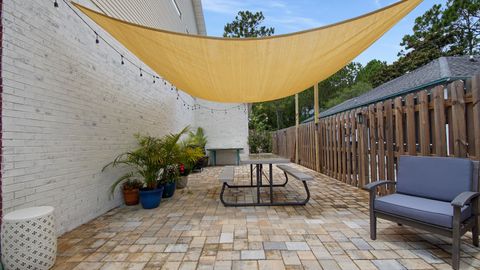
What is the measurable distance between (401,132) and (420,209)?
179 centimetres

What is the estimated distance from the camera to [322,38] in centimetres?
278

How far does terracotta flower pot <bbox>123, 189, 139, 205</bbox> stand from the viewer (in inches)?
159

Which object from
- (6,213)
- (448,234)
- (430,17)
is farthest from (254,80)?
(430,17)

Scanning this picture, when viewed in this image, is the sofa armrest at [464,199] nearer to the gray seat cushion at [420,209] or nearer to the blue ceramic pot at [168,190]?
the gray seat cushion at [420,209]

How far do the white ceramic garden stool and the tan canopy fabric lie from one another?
209 centimetres

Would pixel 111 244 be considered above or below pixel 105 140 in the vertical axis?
below

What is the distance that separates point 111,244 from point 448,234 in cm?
319

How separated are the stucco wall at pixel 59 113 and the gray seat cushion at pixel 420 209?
3.58 meters

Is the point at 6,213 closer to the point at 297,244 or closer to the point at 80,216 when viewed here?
the point at 80,216

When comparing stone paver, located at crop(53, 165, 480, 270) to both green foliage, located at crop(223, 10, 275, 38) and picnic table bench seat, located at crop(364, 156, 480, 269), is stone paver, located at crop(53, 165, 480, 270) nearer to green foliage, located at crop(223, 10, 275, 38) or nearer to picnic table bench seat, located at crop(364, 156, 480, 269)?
picnic table bench seat, located at crop(364, 156, 480, 269)

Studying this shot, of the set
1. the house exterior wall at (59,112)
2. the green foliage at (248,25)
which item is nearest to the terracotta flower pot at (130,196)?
the house exterior wall at (59,112)

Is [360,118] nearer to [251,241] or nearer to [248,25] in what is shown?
[251,241]

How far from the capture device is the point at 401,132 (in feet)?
11.6

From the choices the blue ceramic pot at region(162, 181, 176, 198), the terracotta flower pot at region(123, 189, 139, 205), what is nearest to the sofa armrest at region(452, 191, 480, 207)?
the blue ceramic pot at region(162, 181, 176, 198)
